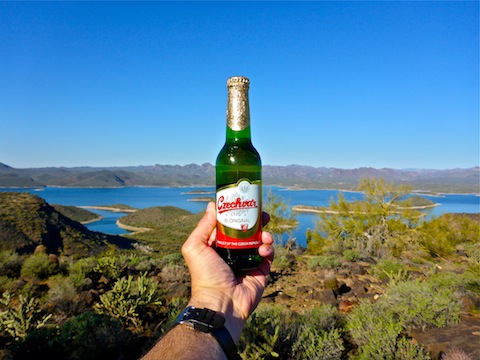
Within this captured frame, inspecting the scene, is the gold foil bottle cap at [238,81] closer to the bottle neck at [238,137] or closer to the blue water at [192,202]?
the bottle neck at [238,137]

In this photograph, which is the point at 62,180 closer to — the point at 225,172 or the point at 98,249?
the point at 98,249

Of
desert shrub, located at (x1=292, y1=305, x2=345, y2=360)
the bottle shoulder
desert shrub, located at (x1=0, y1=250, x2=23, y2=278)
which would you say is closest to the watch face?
the bottle shoulder

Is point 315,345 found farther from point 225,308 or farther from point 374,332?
point 225,308

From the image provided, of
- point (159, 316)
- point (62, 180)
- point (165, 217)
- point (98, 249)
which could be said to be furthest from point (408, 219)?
point (62, 180)

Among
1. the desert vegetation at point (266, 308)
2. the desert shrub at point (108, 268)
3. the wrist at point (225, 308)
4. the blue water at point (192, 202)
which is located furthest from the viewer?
the blue water at point (192, 202)

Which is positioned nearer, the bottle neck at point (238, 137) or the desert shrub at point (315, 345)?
the bottle neck at point (238, 137)

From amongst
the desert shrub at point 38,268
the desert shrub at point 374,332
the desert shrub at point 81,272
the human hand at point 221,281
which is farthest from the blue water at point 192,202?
the human hand at point 221,281

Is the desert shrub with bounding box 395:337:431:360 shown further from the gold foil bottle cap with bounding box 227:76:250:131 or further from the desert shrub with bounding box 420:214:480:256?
the desert shrub with bounding box 420:214:480:256
